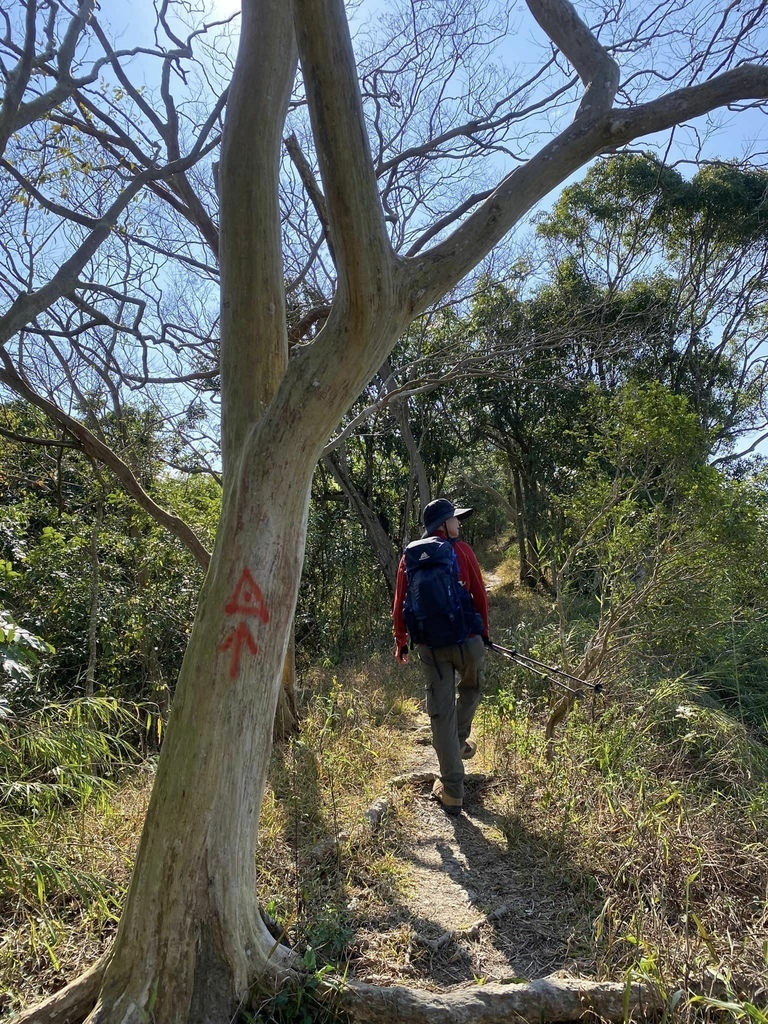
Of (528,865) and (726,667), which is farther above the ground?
(726,667)

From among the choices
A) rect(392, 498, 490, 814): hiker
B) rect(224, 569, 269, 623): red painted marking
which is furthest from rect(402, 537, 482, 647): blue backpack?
rect(224, 569, 269, 623): red painted marking

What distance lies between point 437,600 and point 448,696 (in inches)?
26.6

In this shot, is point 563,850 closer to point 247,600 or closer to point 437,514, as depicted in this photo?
point 437,514

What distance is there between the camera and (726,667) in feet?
19.5

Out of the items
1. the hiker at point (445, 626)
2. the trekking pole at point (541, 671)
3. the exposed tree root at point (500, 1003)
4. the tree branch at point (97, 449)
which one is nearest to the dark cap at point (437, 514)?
the hiker at point (445, 626)

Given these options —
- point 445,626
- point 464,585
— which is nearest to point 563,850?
point 445,626

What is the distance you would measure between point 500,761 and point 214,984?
2.84 m

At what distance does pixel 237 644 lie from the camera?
2230 millimetres

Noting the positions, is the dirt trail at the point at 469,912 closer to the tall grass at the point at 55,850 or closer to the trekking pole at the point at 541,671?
the trekking pole at the point at 541,671

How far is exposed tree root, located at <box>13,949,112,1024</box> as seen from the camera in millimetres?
2098

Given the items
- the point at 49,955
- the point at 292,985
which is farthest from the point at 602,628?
the point at 49,955

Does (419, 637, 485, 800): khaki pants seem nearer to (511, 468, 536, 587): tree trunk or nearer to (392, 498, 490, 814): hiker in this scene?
(392, 498, 490, 814): hiker

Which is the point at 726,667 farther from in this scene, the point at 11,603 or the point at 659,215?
the point at 659,215

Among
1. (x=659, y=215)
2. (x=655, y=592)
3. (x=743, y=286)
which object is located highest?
(x=659, y=215)
